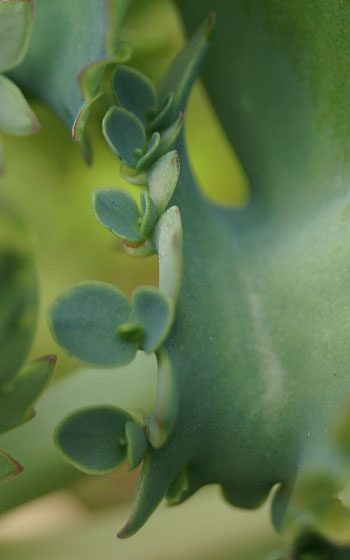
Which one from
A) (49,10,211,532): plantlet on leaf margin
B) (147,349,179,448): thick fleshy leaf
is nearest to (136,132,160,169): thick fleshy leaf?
(49,10,211,532): plantlet on leaf margin

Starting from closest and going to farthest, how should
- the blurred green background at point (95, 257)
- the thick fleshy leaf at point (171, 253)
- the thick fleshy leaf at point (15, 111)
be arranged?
1. the thick fleshy leaf at point (171, 253)
2. the thick fleshy leaf at point (15, 111)
3. the blurred green background at point (95, 257)

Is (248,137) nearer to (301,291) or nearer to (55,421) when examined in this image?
(301,291)

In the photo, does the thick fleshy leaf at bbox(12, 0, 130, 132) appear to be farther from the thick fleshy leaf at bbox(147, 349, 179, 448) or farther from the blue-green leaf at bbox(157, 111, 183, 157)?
the thick fleshy leaf at bbox(147, 349, 179, 448)

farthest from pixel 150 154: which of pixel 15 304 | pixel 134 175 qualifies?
pixel 15 304

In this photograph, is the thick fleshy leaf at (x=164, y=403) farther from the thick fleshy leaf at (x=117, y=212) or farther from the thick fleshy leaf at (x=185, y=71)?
the thick fleshy leaf at (x=185, y=71)

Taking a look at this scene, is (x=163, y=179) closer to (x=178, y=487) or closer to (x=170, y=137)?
(x=170, y=137)

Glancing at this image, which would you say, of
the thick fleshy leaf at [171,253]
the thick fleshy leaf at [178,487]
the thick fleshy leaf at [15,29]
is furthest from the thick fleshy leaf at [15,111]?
the thick fleshy leaf at [178,487]

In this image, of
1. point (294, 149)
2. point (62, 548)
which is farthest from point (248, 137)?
point (62, 548)
